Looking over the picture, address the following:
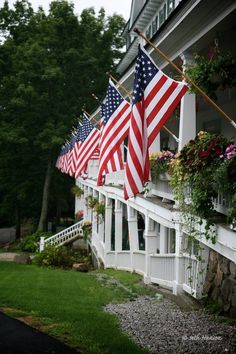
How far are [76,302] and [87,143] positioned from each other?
774 cm

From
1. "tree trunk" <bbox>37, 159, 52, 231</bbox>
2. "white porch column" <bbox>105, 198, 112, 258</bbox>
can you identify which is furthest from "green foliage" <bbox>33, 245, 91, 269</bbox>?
"tree trunk" <bbox>37, 159, 52, 231</bbox>

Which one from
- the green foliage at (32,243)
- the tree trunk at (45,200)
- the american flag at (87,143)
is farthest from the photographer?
the tree trunk at (45,200)

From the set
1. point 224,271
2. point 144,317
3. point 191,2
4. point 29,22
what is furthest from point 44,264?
point 29,22

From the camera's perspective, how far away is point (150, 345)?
9.19 meters

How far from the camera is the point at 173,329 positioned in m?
9.99

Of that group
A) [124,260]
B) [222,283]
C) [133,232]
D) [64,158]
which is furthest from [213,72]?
[64,158]

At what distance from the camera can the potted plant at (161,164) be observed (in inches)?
484

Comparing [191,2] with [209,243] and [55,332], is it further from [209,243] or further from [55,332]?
[55,332]

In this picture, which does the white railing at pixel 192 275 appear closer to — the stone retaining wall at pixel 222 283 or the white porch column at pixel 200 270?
the white porch column at pixel 200 270

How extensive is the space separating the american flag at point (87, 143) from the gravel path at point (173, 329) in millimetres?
7856

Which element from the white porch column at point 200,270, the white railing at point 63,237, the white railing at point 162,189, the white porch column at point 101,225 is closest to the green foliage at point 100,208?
the white porch column at point 101,225

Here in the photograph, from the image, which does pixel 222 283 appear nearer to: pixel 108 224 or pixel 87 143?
pixel 87 143

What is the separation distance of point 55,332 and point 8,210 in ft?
129

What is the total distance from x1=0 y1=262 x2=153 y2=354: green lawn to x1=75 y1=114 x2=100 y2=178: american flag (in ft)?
15.3
